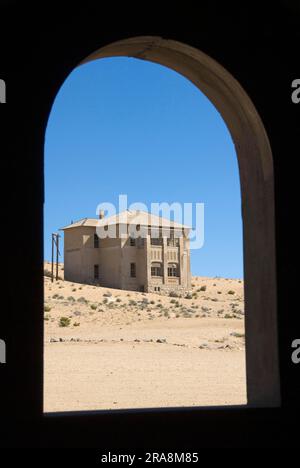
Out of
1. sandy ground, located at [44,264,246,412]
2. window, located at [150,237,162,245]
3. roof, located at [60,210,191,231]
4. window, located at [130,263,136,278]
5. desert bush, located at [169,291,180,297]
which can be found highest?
roof, located at [60,210,191,231]

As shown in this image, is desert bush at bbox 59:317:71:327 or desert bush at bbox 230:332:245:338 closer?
desert bush at bbox 230:332:245:338

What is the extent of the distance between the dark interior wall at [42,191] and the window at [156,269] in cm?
4688

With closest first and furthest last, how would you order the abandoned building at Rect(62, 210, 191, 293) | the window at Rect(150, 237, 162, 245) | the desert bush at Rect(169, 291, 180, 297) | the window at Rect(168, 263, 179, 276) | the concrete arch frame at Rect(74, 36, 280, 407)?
1. the concrete arch frame at Rect(74, 36, 280, 407)
2. the desert bush at Rect(169, 291, 180, 297)
3. the abandoned building at Rect(62, 210, 191, 293)
4. the window at Rect(150, 237, 162, 245)
5. the window at Rect(168, 263, 179, 276)

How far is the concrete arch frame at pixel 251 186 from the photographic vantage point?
5609mm

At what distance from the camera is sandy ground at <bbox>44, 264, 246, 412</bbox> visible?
12.5 m

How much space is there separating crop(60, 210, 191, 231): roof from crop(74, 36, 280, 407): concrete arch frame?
4706 centimetres

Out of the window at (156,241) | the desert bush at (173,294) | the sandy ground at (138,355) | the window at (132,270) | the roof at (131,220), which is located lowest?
the sandy ground at (138,355)

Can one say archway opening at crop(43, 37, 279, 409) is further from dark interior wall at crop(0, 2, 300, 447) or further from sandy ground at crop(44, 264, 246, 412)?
sandy ground at crop(44, 264, 246, 412)

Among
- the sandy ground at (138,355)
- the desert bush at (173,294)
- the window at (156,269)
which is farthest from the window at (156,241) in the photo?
the sandy ground at (138,355)

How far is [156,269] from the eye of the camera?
5278 centimetres

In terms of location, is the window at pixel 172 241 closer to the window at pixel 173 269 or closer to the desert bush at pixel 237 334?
the window at pixel 173 269

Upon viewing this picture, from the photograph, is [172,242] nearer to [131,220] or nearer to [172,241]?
[172,241]

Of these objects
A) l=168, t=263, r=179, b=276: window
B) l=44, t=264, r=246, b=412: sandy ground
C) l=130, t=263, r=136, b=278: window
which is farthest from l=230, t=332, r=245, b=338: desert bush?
l=168, t=263, r=179, b=276: window

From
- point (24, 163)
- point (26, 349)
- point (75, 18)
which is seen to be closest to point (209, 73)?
point (75, 18)
